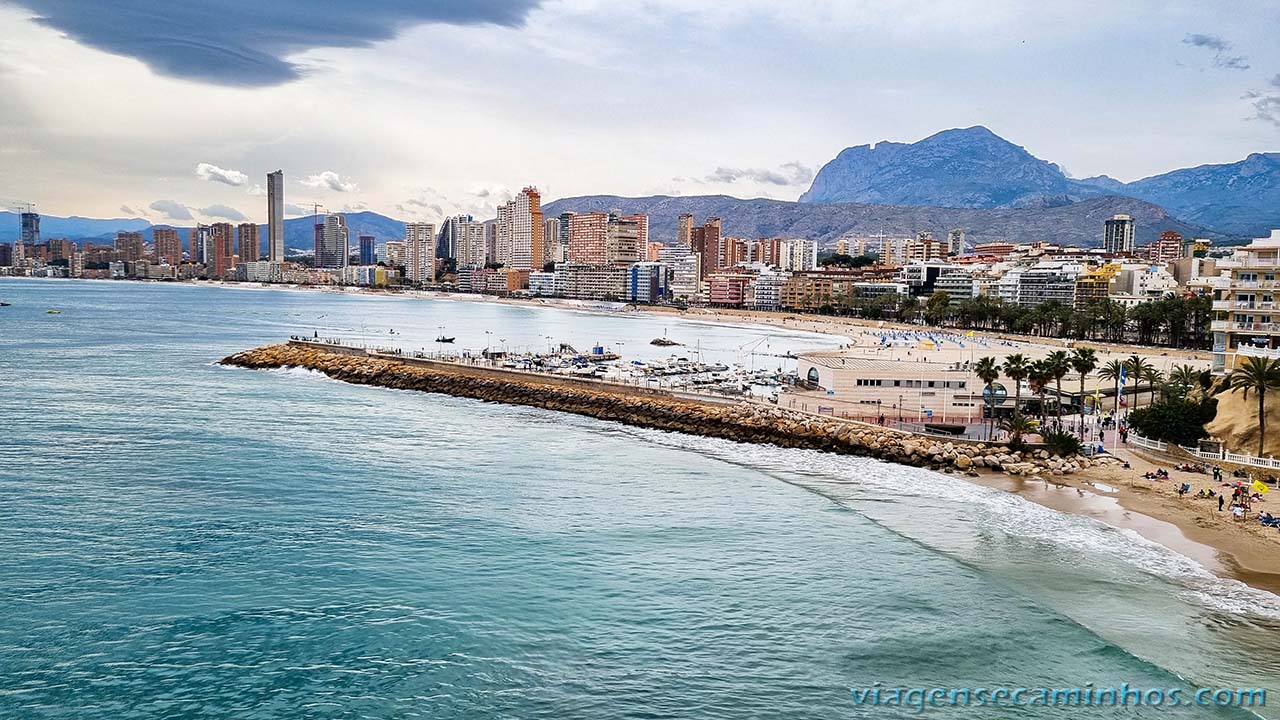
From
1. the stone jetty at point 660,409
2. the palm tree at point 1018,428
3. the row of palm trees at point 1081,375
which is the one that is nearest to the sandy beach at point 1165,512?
the stone jetty at point 660,409

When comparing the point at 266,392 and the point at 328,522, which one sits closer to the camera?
the point at 328,522

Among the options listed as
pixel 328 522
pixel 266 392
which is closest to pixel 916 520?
pixel 328 522

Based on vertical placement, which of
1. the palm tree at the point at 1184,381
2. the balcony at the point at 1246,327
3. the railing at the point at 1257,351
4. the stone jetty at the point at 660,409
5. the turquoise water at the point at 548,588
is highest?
the balcony at the point at 1246,327

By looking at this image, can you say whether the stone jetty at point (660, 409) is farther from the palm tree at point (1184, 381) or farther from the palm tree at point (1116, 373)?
the palm tree at point (1116, 373)

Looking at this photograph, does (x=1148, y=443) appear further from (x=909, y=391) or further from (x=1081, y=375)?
(x=909, y=391)

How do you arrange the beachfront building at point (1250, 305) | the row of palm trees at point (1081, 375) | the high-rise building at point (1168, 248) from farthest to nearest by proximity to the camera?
the high-rise building at point (1168, 248)
the beachfront building at point (1250, 305)
the row of palm trees at point (1081, 375)

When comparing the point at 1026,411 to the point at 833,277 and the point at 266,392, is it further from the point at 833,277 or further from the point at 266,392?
the point at 833,277

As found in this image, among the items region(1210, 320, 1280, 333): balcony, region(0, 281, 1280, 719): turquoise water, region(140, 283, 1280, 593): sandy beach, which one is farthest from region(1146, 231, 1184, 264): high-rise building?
region(0, 281, 1280, 719): turquoise water
